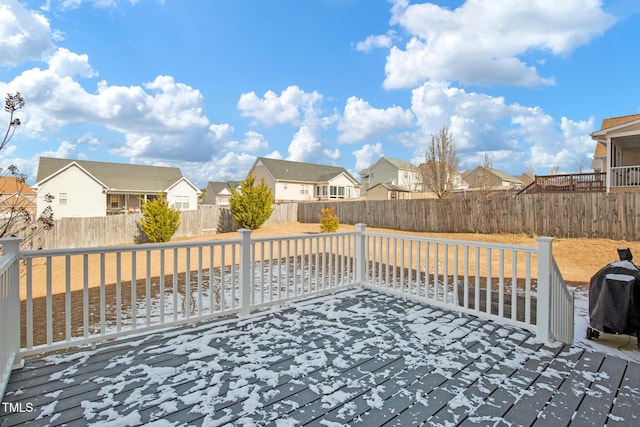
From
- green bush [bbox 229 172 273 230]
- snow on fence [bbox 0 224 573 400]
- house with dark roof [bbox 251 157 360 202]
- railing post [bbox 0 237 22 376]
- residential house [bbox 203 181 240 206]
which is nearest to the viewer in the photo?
railing post [bbox 0 237 22 376]

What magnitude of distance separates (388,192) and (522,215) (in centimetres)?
1896

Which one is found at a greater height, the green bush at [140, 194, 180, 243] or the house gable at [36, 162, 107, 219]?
the house gable at [36, 162, 107, 219]

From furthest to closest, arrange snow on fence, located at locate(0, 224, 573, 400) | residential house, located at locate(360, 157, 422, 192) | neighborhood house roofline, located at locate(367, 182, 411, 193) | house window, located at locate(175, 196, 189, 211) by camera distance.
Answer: residential house, located at locate(360, 157, 422, 192)
neighborhood house roofline, located at locate(367, 182, 411, 193)
house window, located at locate(175, 196, 189, 211)
snow on fence, located at locate(0, 224, 573, 400)

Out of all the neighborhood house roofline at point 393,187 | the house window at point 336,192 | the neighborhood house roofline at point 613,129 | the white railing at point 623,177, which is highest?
the neighborhood house roofline at point 613,129

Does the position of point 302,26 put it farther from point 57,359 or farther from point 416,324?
point 57,359

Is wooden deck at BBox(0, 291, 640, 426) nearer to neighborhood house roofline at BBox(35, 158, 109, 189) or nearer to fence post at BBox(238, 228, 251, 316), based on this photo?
fence post at BBox(238, 228, 251, 316)

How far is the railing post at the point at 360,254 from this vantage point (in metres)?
4.91

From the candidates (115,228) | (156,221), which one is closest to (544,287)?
(156,221)

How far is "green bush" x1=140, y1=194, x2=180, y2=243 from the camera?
1392 centimetres

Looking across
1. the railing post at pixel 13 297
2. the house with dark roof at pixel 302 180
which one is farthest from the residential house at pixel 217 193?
the railing post at pixel 13 297

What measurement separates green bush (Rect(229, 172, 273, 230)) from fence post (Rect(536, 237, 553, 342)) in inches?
560

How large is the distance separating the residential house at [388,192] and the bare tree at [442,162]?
40.4ft

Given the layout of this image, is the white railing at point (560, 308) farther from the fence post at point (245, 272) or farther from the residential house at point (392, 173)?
the residential house at point (392, 173)

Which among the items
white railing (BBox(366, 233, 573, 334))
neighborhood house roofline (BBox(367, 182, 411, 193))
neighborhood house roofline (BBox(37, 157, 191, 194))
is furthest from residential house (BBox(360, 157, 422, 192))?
white railing (BBox(366, 233, 573, 334))
